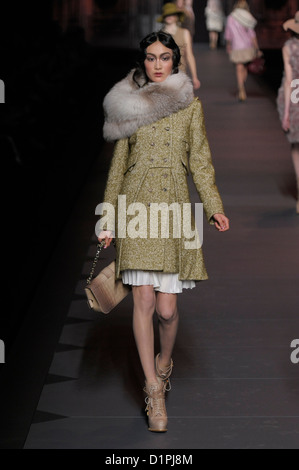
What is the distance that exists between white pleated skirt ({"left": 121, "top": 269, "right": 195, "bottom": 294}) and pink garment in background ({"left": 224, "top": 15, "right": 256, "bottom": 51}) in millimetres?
12267

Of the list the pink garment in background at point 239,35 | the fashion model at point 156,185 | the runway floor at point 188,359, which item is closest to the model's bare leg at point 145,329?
the fashion model at point 156,185

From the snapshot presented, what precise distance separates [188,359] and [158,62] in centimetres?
166

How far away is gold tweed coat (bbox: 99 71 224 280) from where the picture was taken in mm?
4484

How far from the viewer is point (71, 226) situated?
9.30 metres

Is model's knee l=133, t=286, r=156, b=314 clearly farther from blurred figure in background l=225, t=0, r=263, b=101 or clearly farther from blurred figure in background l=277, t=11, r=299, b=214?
blurred figure in background l=225, t=0, r=263, b=101

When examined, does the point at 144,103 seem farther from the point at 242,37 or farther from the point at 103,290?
the point at 242,37

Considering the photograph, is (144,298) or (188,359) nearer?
(144,298)

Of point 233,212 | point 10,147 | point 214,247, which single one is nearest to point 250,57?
point 10,147

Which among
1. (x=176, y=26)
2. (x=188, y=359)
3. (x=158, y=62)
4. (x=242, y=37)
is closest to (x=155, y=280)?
(x=158, y=62)

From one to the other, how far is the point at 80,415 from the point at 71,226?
4.69m

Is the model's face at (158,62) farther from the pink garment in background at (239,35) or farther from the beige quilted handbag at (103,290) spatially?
the pink garment in background at (239,35)

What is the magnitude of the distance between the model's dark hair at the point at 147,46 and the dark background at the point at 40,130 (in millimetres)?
1863

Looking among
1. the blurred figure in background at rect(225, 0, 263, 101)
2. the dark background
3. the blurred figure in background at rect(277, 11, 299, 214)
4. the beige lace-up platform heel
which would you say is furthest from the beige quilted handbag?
the blurred figure in background at rect(225, 0, 263, 101)

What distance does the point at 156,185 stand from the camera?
449cm
